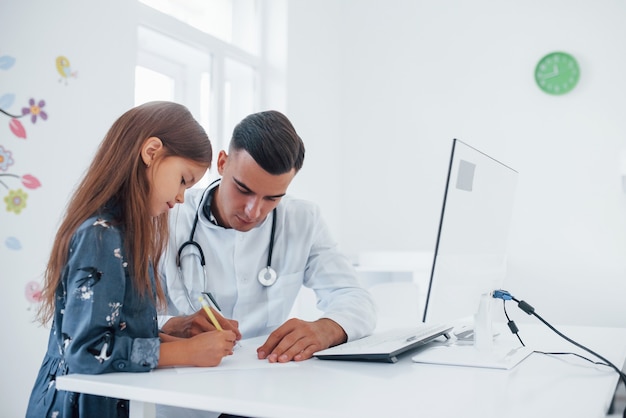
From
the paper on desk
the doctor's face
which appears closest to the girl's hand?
the paper on desk

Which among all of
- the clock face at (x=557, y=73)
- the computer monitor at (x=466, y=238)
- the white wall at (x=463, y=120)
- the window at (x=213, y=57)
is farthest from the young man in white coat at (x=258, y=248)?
the clock face at (x=557, y=73)

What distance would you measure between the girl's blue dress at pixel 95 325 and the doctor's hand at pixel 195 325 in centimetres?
12

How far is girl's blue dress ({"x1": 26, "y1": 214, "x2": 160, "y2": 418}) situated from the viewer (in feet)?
3.14

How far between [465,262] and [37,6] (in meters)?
1.70

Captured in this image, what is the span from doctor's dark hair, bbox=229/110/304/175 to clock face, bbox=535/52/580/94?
8.18ft

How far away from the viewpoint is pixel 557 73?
3455 millimetres

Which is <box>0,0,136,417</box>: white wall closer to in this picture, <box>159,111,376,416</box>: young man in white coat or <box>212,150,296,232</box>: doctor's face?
<box>159,111,376,416</box>: young man in white coat

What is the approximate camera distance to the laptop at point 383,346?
1.07 meters

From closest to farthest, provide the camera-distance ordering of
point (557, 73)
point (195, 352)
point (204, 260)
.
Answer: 1. point (195, 352)
2. point (204, 260)
3. point (557, 73)

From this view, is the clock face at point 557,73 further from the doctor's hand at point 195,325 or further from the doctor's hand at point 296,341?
the doctor's hand at point 195,325

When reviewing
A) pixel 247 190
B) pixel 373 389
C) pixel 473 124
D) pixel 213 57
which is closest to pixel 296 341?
pixel 373 389

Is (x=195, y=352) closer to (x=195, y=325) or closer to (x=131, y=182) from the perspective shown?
(x=195, y=325)

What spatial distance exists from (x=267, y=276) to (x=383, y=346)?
0.45 meters

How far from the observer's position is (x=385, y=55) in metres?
3.97
